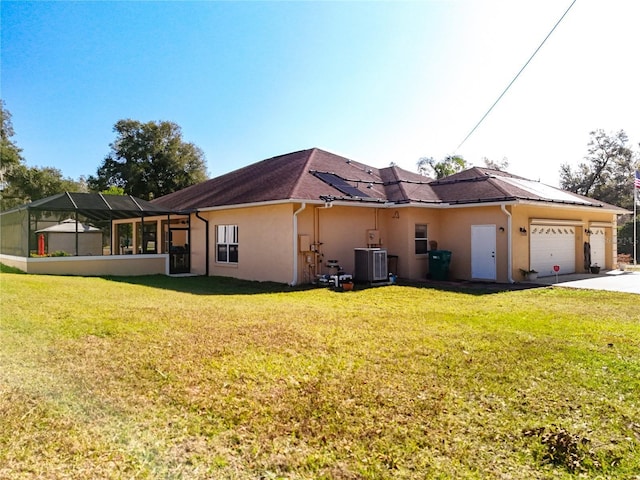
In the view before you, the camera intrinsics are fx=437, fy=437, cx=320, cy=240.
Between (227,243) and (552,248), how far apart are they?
38.8 ft

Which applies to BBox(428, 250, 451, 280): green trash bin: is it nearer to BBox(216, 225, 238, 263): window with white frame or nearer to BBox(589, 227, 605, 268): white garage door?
BBox(216, 225, 238, 263): window with white frame

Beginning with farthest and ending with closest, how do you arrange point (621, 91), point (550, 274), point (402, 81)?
point (550, 274), point (402, 81), point (621, 91)

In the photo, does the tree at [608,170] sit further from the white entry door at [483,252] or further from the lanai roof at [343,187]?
the white entry door at [483,252]

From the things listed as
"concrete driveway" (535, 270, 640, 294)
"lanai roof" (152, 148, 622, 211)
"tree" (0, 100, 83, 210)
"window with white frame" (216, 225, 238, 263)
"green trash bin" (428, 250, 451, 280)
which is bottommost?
"concrete driveway" (535, 270, 640, 294)

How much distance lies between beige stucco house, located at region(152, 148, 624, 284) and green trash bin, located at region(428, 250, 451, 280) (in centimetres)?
56

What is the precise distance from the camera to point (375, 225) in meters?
15.2

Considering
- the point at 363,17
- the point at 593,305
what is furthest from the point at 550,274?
the point at 363,17

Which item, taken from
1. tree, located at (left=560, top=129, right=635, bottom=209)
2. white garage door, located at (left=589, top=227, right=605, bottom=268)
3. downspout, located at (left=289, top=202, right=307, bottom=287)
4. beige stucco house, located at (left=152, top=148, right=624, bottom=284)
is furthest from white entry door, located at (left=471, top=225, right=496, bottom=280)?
tree, located at (left=560, top=129, right=635, bottom=209)

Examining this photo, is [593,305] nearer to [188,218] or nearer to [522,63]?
[522,63]

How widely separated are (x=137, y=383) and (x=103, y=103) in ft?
55.0

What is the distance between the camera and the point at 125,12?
31.6ft

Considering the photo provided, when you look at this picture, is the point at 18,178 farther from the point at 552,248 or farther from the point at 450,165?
the point at 552,248

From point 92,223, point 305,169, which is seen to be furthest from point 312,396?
point 92,223

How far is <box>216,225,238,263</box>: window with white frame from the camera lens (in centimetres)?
1535
